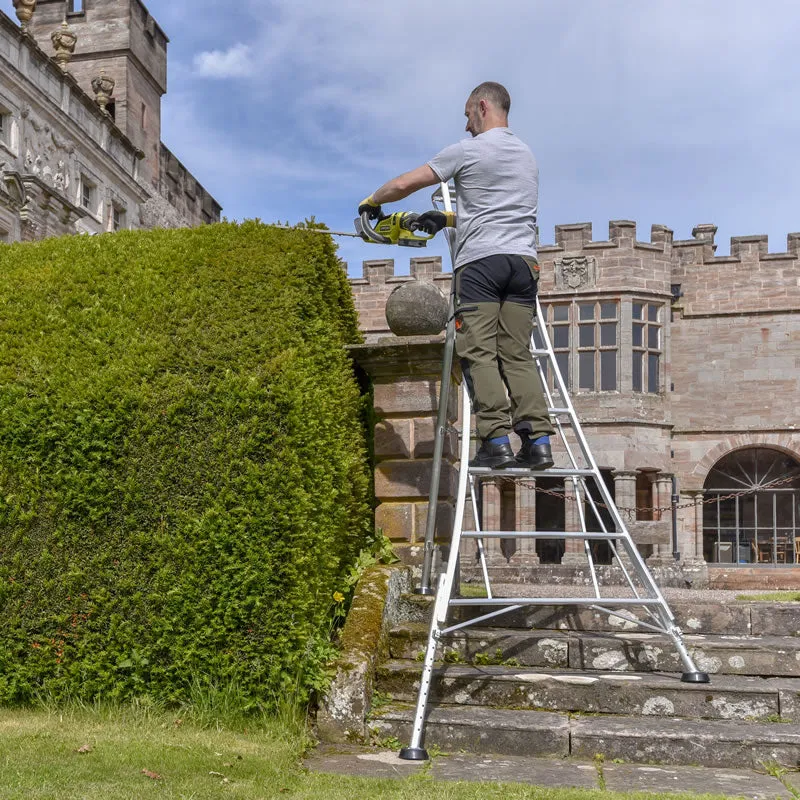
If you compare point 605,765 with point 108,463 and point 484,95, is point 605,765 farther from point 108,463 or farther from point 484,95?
point 484,95

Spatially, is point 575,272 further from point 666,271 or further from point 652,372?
point 652,372

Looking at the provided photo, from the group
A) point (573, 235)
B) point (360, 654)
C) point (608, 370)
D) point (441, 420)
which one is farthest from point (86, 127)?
point (360, 654)

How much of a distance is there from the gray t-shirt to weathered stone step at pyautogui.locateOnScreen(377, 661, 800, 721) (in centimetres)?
222

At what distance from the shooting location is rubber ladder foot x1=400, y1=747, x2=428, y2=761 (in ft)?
14.6

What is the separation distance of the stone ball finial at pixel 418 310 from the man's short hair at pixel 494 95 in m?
1.57

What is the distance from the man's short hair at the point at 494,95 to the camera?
545 centimetres

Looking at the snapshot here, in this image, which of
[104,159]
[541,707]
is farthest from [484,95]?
[104,159]

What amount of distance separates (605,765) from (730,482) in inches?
941

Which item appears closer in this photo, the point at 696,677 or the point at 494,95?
the point at 696,677

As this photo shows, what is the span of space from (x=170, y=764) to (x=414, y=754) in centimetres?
109

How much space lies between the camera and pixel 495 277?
16.8 feet

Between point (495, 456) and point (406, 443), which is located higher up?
point (406, 443)

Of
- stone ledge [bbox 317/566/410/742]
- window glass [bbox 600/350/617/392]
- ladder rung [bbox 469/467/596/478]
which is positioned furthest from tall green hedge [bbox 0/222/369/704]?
window glass [bbox 600/350/617/392]

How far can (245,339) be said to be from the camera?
550 centimetres
